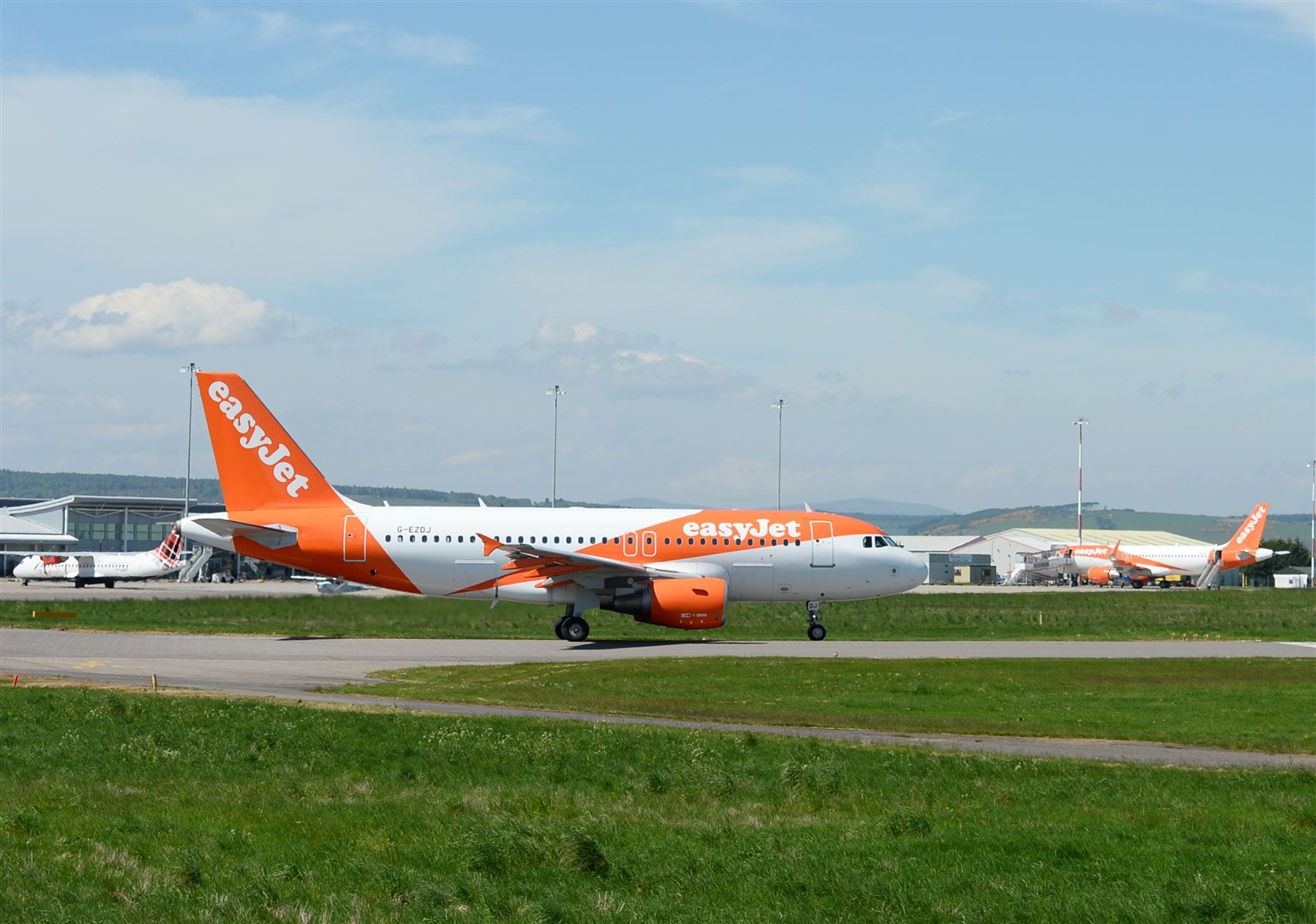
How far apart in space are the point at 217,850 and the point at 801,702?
1533cm

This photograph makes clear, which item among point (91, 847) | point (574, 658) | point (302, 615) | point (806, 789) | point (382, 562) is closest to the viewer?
point (91, 847)

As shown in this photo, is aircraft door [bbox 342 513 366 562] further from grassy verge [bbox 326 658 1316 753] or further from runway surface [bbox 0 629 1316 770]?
grassy verge [bbox 326 658 1316 753]

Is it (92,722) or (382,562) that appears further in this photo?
(382,562)

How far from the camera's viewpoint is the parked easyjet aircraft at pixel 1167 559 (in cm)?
11831

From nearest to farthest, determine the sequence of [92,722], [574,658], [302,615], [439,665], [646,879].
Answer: [646,879] < [92,722] < [439,665] < [574,658] < [302,615]

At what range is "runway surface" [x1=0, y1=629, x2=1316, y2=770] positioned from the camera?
19984 millimetres

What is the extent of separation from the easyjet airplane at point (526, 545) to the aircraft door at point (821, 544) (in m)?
0.04

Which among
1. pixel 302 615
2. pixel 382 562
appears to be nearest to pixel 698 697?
pixel 382 562

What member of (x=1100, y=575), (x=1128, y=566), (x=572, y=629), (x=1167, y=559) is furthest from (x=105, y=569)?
(x=1167, y=559)

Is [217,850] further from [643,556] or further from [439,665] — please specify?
[643,556]

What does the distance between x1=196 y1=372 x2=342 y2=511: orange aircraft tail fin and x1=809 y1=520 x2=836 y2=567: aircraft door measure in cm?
1639

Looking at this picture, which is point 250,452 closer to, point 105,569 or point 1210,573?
point 105,569

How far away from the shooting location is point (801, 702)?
1004 inches

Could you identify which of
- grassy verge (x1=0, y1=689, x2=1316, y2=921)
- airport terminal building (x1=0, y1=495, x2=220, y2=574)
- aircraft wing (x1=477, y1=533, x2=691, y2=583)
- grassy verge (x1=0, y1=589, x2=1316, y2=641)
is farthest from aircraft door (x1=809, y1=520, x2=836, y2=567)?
airport terminal building (x1=0, y1=495, x2=220, y2=574)
